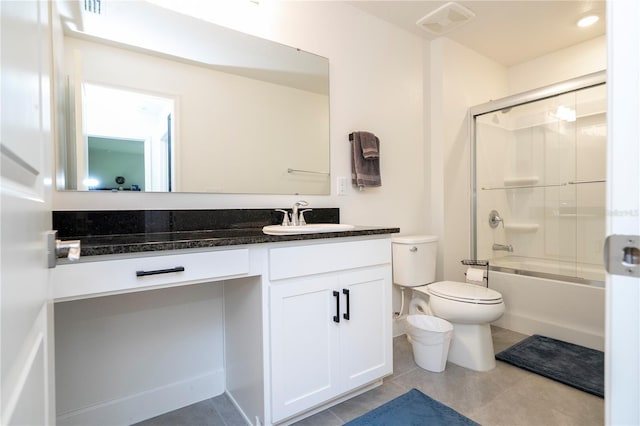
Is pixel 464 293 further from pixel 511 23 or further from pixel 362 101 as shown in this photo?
pixel 511 23

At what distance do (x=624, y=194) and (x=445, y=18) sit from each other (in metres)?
2.35

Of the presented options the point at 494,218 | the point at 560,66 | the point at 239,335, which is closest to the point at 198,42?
the point at 239,335

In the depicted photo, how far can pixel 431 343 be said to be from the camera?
186 cm

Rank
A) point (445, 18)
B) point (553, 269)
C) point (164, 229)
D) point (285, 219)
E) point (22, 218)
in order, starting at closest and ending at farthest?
point (22, 218)
point (164, 229)
point (285, 219)
point (445, 18)
point (553, 269)

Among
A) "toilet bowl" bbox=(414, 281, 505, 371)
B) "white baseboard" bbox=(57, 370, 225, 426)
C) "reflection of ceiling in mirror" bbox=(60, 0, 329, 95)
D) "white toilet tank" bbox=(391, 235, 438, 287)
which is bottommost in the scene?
"white baseboard" bbox=(57, 370, 225, 426)

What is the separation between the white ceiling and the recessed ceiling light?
35 mm

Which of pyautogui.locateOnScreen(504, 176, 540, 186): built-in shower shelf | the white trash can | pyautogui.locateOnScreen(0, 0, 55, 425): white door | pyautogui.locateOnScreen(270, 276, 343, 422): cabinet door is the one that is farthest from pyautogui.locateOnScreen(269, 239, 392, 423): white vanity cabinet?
pyautogui.locateOnScreen(504, 176, 540, 186): built-in shower shelf

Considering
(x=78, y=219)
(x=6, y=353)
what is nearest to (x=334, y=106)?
(x=78, y=219)

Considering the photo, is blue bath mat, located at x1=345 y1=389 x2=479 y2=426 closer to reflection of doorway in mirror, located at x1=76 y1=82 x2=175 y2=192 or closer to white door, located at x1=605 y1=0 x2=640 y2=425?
white door, located at x1=605 y1=0 x2=640 y2=425

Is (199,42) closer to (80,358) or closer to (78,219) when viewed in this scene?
(78,219)

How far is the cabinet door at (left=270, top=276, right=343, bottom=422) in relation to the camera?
1288mm

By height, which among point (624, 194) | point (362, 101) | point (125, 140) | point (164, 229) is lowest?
point (164, 229)

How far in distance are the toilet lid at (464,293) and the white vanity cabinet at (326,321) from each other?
19.6 inches

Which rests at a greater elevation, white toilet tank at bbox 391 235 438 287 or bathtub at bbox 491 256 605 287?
white toilet tank at bbox 391 235 438 287
